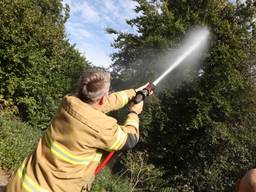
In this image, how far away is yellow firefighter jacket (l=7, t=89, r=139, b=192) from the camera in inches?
113

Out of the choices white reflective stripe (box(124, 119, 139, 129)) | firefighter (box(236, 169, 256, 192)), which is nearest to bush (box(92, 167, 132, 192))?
white reflective stripe (box(124, 119, 139, 129))

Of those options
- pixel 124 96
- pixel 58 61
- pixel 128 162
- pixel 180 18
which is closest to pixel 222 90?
pixel 180 18

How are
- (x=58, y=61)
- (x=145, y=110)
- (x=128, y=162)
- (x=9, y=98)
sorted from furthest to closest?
(x=58, y=61) < (x=145, y=110) < (x=9, y=98) < (x=128, y=162)

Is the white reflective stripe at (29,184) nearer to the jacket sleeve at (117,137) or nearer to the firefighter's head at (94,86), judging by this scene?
the jacket sleeve at (117,137)

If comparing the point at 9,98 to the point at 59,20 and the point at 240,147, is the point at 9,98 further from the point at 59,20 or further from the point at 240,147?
the point at 240,147

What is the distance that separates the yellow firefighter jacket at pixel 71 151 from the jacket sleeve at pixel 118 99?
574 mm

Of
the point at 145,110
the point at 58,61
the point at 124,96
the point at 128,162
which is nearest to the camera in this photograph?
the point at 124,96

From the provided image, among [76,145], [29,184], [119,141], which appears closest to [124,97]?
[119,141]

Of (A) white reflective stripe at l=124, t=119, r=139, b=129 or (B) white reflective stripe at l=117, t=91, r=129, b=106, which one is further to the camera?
(B) white reflective stripe at l=117, t=91, r=129, b=106

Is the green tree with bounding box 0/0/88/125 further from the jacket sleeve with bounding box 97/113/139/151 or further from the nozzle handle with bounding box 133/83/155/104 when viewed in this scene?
the jacket sleeve with bounding box 97/113/139/151

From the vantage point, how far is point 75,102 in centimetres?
296

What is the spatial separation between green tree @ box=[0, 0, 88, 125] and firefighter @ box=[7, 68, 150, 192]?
14171 mm

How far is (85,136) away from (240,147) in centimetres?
1603

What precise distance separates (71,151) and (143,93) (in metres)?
1.10
